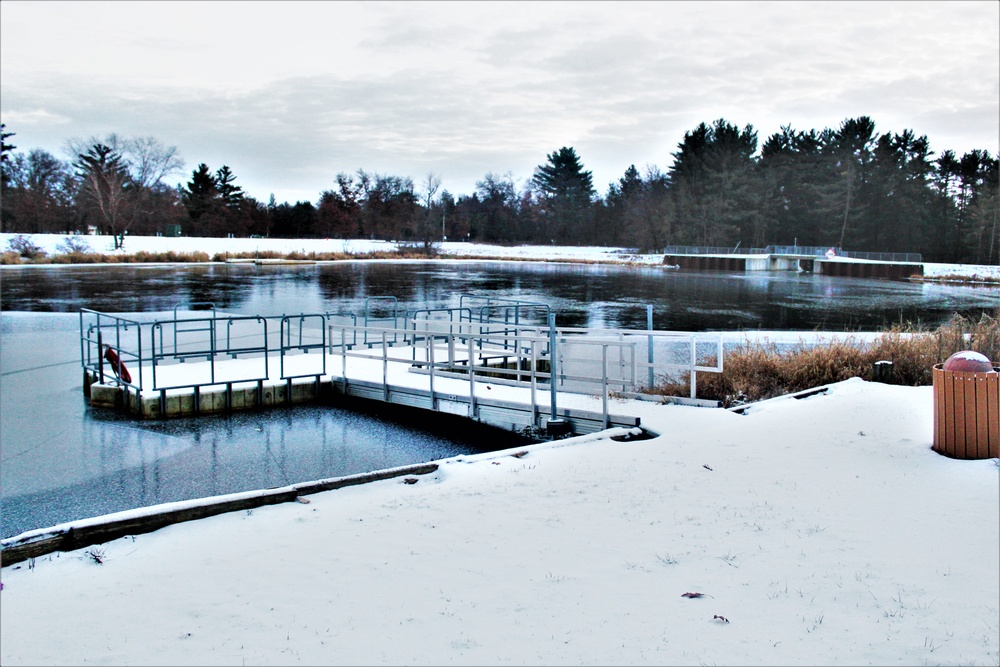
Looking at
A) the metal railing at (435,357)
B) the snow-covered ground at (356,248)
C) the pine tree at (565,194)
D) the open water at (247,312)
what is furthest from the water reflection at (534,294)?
the pine tree at (565,194)

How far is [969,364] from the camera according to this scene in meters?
7.41

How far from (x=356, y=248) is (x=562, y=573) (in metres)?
77.9

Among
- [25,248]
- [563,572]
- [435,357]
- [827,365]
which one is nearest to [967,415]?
[563,572]

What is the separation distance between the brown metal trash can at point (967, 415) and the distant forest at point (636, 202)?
68.4m

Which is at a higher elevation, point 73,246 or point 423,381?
point 73,246

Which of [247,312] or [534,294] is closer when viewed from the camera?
[247,312]

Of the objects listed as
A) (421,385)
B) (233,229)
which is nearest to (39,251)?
(233,229)

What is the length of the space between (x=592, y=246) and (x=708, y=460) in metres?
88.7

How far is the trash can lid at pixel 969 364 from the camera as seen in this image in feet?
24.2

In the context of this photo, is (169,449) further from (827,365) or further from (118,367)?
(827,365)

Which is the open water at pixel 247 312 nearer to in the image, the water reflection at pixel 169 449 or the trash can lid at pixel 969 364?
the water reflection at pixel 169 449

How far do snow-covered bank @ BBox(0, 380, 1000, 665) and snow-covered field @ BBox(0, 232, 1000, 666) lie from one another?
0.05 ft

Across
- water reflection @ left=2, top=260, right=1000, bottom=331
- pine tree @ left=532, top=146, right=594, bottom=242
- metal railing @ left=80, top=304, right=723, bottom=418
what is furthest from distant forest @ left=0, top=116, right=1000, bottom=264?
metal railing @ left=80, top=304, right=723, bottom=418

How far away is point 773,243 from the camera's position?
85312 millimetres
